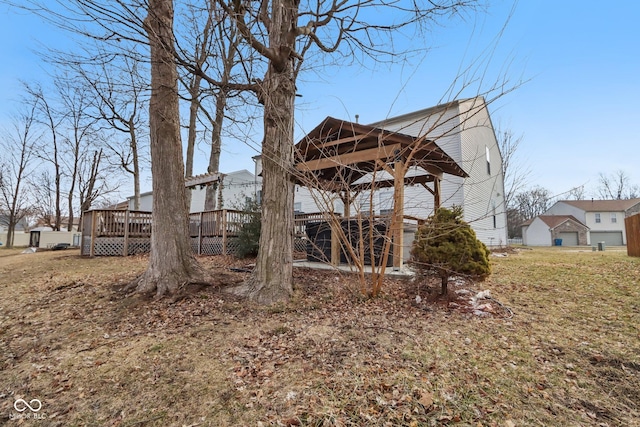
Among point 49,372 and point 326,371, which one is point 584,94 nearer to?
point 326,371

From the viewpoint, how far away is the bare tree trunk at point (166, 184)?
4.98m

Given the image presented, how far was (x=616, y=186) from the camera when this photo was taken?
45406 mm

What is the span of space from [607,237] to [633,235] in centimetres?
3525

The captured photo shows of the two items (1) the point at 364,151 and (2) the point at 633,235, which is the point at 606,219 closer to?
(2) the point at 633,235

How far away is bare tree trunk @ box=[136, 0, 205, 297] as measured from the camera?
16.4 feet

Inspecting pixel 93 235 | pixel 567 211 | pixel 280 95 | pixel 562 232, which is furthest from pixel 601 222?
pixel 93 235

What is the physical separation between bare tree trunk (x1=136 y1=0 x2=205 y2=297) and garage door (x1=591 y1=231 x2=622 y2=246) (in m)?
45.3

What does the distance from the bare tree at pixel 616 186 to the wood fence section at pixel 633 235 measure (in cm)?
4602

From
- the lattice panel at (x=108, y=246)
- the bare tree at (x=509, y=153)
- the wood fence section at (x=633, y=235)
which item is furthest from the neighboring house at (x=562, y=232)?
the lattice panel at (x=108, y=246)

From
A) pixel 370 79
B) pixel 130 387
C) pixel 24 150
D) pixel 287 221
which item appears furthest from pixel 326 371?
pixel 24 150

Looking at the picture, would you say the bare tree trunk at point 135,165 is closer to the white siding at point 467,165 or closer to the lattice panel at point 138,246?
the lattice panel at point 138,246

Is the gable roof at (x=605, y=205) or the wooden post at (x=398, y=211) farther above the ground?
the gable roof at (x=605, y=205)

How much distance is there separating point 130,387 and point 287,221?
2.78 metres

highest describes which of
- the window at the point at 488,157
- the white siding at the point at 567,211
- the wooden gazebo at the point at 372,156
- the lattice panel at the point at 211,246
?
the window at the point at 488,157
